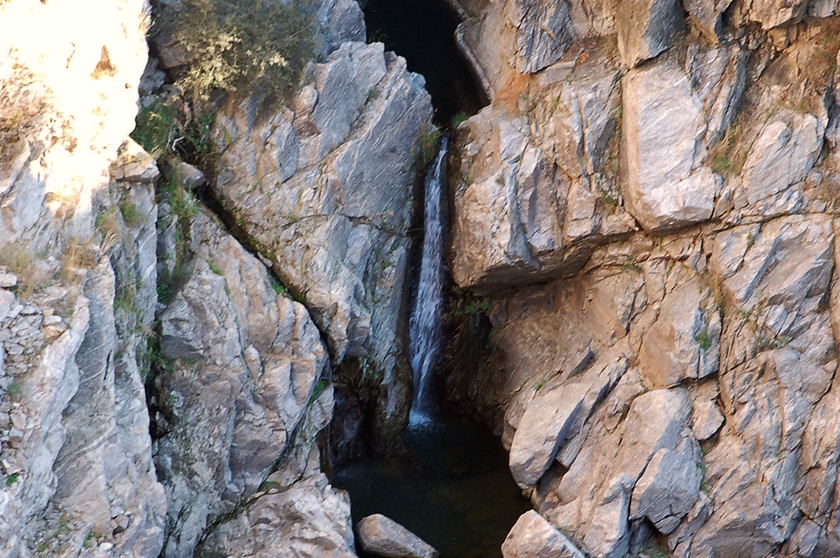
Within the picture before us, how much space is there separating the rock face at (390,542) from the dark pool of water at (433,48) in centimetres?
855

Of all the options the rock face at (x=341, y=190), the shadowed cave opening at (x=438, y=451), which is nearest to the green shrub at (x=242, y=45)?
the rock face at (x=341, y=190)

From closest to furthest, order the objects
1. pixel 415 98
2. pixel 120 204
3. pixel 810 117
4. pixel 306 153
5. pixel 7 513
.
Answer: pixel 7 513 → pixel 120 204 → pixel 810 117 → pixel 306 153 → pixel 415 98

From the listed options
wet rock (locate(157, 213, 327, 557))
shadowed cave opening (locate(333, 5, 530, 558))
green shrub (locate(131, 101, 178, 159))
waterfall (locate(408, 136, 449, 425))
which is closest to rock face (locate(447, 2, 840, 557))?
waterfall (locate(408, 136, 449, 425))

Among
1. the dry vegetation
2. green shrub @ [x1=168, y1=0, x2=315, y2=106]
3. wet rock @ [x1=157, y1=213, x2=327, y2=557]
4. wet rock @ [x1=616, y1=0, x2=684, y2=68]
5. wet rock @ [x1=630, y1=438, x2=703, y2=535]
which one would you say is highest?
green shrub @ [x1=168, y1=0, x2=315, y2=106]

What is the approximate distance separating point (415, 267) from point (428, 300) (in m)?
0.75

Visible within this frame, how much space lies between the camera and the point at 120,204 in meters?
12.3

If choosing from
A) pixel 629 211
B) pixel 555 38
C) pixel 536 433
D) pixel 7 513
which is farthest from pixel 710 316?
pixel 7 513

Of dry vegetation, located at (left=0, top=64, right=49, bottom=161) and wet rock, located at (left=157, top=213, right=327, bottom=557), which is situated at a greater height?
dry vegetation, located at (left=0, top=64, right=49, bottom=161)

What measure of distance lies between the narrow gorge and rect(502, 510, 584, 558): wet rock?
48mm

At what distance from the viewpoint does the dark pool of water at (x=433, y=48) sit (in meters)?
18.6

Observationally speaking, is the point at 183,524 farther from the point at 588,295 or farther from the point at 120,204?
the point at 588,295

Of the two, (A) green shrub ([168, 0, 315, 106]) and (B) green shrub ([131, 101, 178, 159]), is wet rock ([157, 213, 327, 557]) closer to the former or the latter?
(B) green shrub ([131, 101, 178, 159])

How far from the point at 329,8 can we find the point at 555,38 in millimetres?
4260

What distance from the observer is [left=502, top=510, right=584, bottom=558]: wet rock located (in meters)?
13.5
